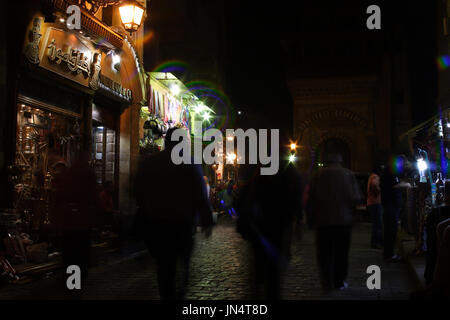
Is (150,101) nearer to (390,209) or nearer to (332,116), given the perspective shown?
(390,209)

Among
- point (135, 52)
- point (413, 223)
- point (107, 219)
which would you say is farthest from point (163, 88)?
point (413, 223)

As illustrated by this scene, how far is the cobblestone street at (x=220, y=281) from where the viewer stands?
6.70 m

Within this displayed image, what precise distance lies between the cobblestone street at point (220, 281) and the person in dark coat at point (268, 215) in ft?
3.25

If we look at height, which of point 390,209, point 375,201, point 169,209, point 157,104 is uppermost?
point 157,104

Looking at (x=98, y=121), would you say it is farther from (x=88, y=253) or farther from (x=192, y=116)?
(x=192, y=116)

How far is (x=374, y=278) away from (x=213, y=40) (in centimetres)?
2524

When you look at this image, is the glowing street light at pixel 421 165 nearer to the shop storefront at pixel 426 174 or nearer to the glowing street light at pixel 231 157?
the shop storefront at pixel 426 174

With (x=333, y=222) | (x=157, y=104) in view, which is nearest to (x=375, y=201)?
(x=333, y=222)

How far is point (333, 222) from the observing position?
6.94m

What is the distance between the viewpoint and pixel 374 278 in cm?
776

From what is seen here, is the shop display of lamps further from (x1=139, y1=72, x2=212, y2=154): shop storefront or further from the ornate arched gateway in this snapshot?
the ornate arched gateway

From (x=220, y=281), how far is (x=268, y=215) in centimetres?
265

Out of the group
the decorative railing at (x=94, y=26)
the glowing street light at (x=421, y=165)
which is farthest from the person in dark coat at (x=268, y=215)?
the glowing street light at (x=421, y=165)

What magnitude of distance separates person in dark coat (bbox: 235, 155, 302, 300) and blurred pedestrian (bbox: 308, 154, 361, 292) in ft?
4.82
